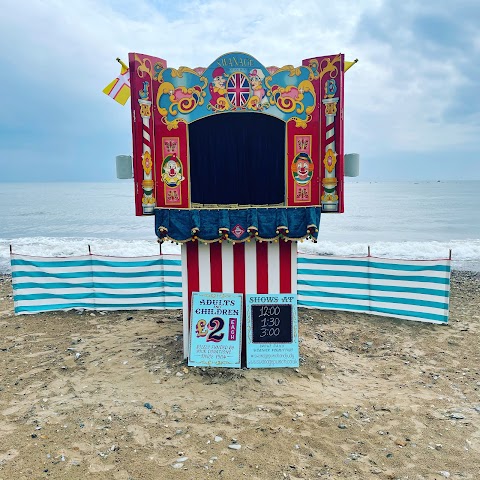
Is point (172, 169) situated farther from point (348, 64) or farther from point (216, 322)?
point (348, 64)

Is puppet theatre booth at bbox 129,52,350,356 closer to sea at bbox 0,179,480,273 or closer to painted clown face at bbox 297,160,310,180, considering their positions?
painted clown face at bbox 297,160,310,180

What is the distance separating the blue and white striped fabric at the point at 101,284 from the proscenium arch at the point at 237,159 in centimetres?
411

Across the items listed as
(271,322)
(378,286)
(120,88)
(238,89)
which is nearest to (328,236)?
(378,286)

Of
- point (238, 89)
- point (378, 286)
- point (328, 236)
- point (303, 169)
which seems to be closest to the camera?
point (238, 89)

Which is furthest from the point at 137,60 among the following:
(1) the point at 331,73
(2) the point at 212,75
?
(1) the point at 331,73

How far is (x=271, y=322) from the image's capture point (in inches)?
292

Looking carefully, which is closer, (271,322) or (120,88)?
(120,88)

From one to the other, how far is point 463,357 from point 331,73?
20.0 ft

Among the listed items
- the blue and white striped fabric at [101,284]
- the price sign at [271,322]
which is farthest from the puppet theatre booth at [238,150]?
the blue and white striped fabric at [101,284]

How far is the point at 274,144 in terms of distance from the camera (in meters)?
7.03

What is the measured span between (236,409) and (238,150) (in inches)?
165

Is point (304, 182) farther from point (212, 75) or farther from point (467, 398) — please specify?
point (467, 398)

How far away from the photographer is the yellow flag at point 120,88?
23.2ft

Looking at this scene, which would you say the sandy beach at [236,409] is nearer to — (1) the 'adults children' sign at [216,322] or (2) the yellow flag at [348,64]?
(1) the 'adults children' sign at [216,322]
